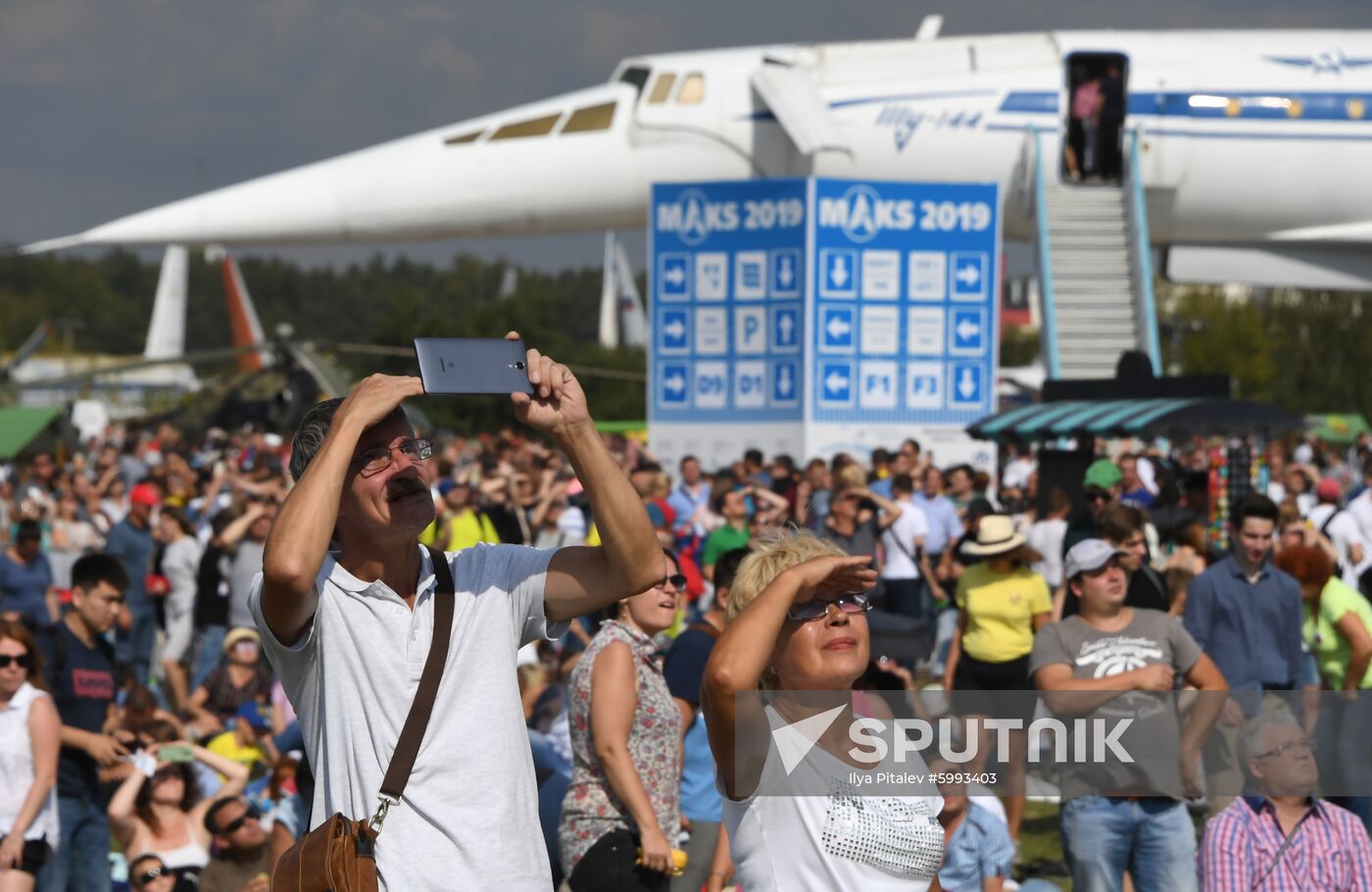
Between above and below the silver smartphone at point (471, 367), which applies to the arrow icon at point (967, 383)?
above

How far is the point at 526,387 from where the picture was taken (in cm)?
282

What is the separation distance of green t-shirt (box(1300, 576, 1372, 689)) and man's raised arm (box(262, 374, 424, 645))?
21.0 ft

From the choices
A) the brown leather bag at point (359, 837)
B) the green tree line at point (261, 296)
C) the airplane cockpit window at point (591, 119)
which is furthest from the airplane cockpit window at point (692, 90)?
the green tree line at point (261, 296)

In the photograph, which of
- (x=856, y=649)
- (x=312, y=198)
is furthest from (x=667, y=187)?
(x=856, y=649)

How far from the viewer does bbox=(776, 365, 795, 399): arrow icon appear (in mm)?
18719

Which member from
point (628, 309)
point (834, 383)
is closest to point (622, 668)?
point (834, 383)

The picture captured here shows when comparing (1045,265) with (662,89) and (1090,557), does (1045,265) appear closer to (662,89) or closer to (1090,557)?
(662,89)

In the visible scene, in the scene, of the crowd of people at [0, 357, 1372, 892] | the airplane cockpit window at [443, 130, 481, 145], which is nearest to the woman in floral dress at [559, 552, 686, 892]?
the crowd of people at [0, 357, 1372, 892]

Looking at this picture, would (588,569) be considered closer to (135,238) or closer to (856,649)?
(856,649)

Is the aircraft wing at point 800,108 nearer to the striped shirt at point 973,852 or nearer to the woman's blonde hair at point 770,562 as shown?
the striped shirt at point 973,852

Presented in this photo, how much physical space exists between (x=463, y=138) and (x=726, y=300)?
19.8 feet

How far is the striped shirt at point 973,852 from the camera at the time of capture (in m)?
5.06

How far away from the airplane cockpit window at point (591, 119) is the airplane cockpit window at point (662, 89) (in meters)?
0.60

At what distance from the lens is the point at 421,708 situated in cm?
283
